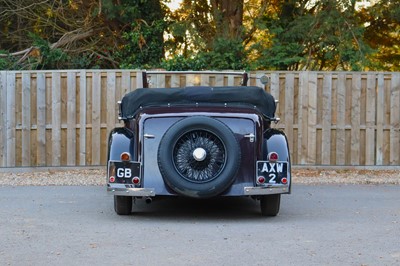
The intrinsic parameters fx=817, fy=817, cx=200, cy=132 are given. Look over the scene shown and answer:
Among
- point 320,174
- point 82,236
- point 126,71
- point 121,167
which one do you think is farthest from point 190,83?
point 82,236

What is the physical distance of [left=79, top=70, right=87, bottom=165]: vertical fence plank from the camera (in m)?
16.0

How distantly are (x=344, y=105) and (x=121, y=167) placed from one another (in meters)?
7.66

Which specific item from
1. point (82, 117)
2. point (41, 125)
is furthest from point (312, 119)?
point (41, 125)

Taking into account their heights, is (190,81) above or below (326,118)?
above

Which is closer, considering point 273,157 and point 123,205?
point 273,157

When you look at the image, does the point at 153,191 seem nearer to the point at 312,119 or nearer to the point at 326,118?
the point at 312,119

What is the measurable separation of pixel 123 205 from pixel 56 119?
6.23 meters

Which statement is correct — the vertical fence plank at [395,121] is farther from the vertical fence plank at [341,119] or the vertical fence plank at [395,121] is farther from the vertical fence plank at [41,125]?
the vertical fence plank at [41,125]

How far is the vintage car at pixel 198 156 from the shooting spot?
9461 millimetres

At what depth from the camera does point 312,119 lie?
639 inches

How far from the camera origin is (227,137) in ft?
31.1

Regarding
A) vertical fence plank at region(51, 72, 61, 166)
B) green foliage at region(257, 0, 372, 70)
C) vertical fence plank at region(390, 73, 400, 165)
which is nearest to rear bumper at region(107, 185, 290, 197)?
Answer: vertical fence plank at region(51, 72, 61, 166)

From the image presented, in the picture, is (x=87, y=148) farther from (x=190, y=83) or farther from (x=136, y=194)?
(x=136, y=194)

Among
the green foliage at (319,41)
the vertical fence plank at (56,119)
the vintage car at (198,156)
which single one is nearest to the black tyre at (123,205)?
the vintage car at (198,156)
